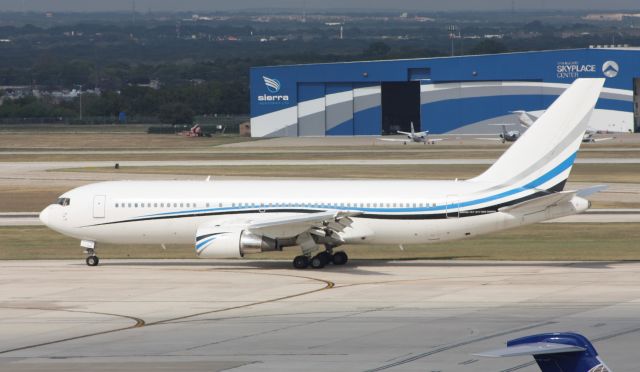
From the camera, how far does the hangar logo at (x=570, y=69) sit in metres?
146

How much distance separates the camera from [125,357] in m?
30.5

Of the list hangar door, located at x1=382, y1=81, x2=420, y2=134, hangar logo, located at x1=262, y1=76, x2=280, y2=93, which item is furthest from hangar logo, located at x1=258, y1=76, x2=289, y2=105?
hangar door, located at x1=382, y1=81, x2=420, y2=134

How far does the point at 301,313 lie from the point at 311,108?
119m

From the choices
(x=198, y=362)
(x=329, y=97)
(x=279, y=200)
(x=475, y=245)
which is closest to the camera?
(x=198, y=362)

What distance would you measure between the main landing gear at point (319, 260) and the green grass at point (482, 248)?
3.39m

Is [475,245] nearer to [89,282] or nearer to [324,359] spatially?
[89,282]

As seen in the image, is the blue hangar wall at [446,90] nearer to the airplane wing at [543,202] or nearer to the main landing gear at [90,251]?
the airplane wing at [543,202]

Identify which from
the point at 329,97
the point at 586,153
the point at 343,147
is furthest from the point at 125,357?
the point at 329,97

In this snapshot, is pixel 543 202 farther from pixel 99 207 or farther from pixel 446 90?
pixel 446 90

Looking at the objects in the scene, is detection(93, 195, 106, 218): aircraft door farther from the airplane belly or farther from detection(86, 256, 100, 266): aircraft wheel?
the airplane belly

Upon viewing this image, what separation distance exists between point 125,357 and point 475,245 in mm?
29061

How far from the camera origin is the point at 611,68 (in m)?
146

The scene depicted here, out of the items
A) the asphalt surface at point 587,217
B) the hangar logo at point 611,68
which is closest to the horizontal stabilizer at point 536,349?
the asphalt surface at point 587,217

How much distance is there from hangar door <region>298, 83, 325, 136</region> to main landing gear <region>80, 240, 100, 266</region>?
105571 mm
